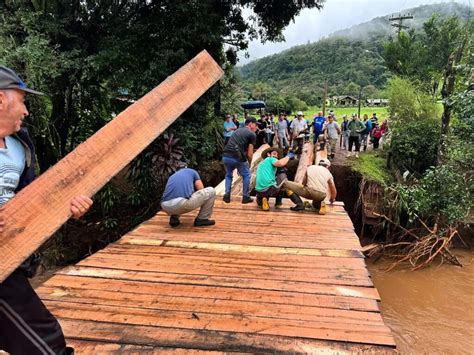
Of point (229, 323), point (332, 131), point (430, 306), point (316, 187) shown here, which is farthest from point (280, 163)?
point (332, 131)

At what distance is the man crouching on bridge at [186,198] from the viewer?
541 cm

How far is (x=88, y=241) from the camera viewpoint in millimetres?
11117

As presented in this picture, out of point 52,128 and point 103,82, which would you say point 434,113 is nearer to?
point 103,82

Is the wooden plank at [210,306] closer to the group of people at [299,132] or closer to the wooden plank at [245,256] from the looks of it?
the wooden plank at [245,256]

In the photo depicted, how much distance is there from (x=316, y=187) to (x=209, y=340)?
404cm

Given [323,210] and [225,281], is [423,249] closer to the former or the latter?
[323,210]

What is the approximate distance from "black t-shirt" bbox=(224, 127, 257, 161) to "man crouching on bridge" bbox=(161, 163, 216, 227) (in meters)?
1.48

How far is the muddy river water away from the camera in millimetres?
8523

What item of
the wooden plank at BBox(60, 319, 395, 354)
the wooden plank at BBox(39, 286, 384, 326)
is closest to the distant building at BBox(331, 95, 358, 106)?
the wooden plank at BBox(39, 286, 384, 326)

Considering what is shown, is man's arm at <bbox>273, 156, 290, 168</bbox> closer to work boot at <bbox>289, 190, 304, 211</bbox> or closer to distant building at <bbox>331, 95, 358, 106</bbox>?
work boot at <bbox>289, 190, 304, 211</bbox>

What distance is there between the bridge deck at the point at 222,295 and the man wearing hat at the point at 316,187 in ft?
3.64

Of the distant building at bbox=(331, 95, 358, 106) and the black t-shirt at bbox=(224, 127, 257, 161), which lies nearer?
the black t-shirt at bbox=(224, 127, 257, 161)

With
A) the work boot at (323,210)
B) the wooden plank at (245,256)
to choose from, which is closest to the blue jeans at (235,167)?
the work boot at (323,210)

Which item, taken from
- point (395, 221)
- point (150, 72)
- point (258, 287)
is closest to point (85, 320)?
point (258, 287)
